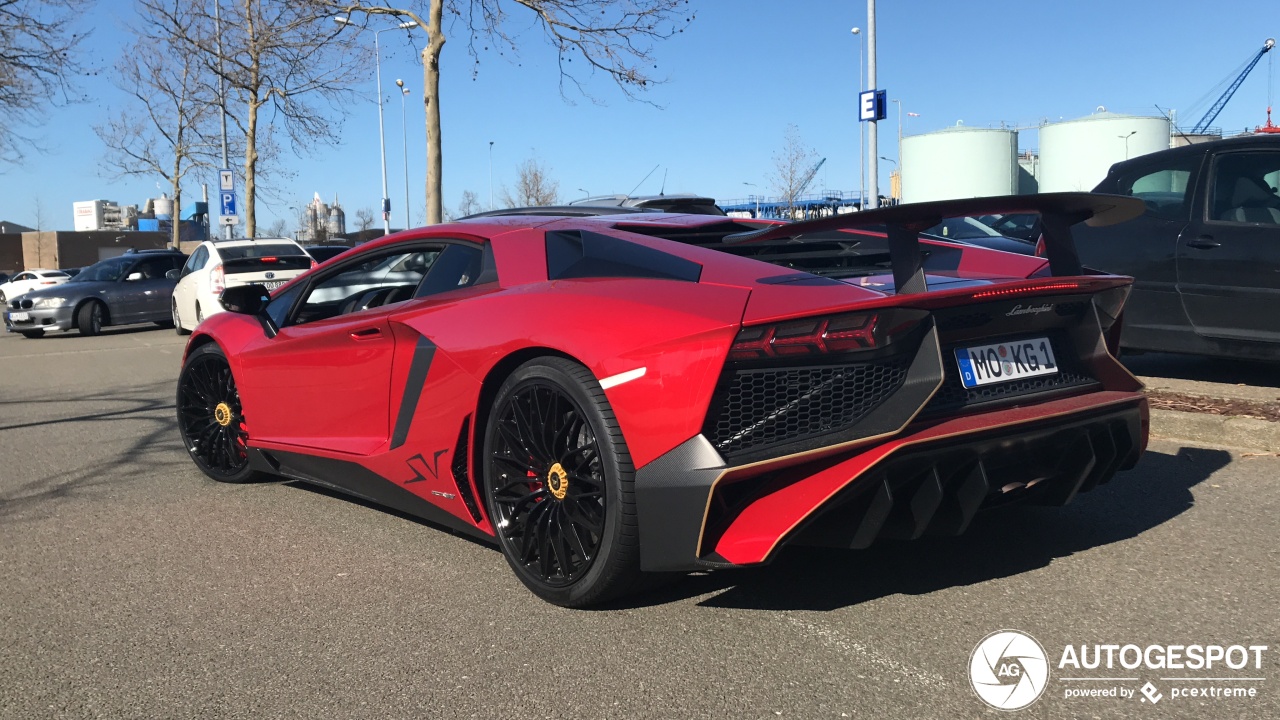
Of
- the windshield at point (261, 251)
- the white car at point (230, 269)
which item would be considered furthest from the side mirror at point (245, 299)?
the windshield at point (261, 251)

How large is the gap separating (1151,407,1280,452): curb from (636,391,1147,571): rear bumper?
9.28ft

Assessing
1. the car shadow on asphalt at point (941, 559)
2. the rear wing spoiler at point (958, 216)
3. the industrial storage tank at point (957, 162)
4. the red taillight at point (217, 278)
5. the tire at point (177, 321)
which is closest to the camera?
the rear wing spoiler at point (958, 216)

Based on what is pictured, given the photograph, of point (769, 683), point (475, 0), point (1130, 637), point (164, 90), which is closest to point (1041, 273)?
point (1130, 637)

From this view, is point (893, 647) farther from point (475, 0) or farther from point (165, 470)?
point (475, 0)

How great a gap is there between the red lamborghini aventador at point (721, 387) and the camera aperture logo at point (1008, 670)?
0.36 meters

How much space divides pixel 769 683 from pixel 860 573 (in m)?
0.99

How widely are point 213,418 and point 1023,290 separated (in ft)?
13.2

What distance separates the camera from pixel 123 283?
63.7ft

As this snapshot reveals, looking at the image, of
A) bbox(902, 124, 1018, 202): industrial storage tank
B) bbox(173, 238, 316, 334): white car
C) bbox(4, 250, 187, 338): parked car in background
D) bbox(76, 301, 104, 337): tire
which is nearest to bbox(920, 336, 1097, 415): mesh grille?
bbox(173, 238, 316, 334): white car

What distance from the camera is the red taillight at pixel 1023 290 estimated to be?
128 inches

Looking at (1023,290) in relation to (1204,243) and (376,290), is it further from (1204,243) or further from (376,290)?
(1204,243)

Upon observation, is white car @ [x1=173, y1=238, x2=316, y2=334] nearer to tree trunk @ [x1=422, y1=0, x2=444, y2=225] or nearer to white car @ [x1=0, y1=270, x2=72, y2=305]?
tree trunk @ [x1=422, y1=0, x2=444, y2=225]

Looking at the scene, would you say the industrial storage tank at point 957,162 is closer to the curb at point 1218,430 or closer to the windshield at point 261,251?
the windshield at point 261,251

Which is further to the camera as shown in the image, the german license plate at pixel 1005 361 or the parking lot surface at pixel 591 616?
the german license plate at pixel 1005 361
